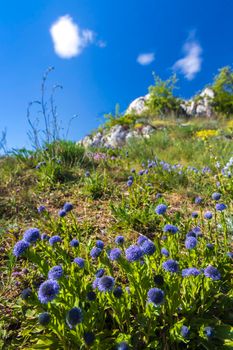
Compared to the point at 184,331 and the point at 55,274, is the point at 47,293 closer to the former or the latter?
the point at 55,274

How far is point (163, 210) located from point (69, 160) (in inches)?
139

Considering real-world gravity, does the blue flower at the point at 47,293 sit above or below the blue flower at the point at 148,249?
below

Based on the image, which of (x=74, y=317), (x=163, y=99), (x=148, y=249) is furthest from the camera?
(x=163, y=99)

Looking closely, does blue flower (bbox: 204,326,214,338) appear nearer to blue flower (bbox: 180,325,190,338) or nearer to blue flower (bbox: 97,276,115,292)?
blue flower (bbox: 180,325,190,338)

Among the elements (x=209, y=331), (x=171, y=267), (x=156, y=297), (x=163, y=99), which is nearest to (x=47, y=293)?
(x=156, y=297)

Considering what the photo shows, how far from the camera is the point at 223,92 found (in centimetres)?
2467

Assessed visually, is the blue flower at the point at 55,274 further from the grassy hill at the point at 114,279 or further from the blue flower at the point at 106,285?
the blue flower at the point at 106,285

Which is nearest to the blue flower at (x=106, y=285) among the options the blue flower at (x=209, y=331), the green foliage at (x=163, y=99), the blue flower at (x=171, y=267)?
the blue flower at (x=171, y=267)

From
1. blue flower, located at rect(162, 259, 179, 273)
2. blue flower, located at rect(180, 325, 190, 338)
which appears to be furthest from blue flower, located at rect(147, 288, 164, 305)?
blue flower, located at rect(180, 325, 190, 338)

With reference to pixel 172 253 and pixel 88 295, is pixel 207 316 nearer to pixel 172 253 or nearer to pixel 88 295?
pixel 172 253

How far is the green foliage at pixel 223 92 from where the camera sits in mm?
23516

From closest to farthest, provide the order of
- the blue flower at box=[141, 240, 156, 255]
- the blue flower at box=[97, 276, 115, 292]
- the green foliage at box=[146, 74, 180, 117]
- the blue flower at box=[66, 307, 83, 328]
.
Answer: the blue flower at box=[66, 307, 83, 328], the blue flower at box=[97, 276, 115, 292], the blue flower at box=[141, 240, 156, 255], the green foliage at box=[146, 74, 180, 117]

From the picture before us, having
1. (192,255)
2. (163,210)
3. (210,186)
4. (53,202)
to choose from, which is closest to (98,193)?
(53,202)

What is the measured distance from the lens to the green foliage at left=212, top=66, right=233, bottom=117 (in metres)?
23.5
